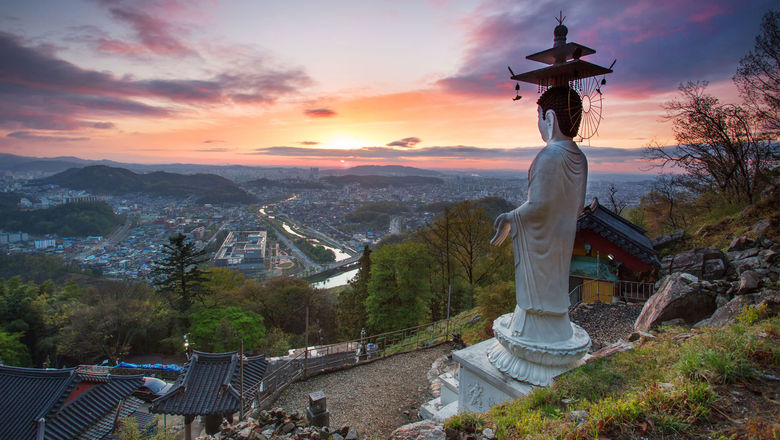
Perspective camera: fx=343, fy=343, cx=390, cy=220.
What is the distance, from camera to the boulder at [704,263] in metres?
8.09

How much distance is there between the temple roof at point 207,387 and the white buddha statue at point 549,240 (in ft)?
23.0

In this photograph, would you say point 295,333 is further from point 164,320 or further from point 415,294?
point 415,294

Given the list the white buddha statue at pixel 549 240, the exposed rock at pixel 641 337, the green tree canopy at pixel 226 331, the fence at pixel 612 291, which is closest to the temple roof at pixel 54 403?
→ the green tree canopy at pixel 226 331

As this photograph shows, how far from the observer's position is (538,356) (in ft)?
16.8

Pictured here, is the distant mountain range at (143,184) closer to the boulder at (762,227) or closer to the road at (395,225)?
the road at (395,225)

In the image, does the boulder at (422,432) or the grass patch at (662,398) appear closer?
the grass patch at (662,398)

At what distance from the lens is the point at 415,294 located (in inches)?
649

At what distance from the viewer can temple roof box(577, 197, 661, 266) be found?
995 cm

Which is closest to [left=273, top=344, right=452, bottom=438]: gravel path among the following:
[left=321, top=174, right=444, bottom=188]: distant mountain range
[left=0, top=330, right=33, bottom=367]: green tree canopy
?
[left=0, top=330, right=33, bottom=367]: green tree canopy

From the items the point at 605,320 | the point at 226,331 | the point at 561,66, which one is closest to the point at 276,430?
the point at 561,66

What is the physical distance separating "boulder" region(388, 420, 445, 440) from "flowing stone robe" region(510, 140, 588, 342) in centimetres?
225

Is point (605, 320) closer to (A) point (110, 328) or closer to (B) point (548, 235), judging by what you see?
(B) point (548, 235)

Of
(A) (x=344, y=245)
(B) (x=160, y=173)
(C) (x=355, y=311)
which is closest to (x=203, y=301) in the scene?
(C) (x=355, y=311)

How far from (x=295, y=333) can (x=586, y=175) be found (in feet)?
79.5
